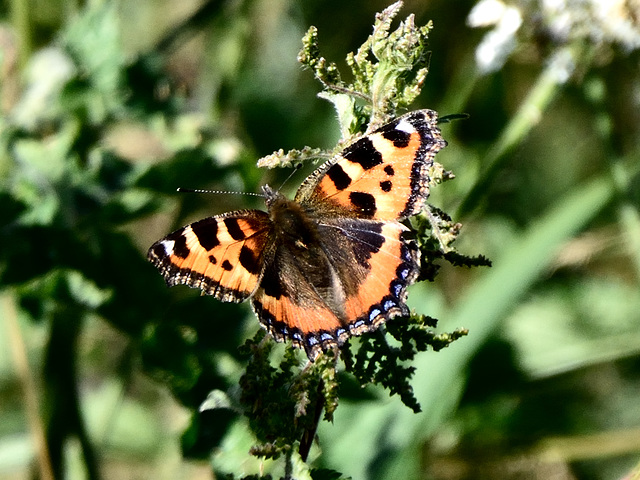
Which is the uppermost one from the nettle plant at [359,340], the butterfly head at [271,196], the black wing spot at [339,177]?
the butterfly head at [271,196]

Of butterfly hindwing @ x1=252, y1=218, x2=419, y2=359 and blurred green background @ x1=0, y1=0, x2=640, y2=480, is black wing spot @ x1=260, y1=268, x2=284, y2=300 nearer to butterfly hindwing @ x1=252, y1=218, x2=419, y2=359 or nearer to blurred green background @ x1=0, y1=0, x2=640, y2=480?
butterfly hindwing @ x1=252, y1=218, x2=419, y2=359

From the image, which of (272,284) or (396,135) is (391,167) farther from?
(272,284)

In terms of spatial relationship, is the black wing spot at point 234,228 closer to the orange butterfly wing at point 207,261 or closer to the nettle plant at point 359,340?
the orange butterfly wing at point 207,261

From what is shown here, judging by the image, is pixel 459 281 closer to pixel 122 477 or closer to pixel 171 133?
pixel 171 133

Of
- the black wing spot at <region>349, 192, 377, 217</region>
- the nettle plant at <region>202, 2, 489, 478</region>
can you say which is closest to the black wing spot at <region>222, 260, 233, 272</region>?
the nettle plant at <region>202, 2, 489, 478</region>

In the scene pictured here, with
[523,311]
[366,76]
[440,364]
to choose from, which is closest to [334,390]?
[366,76]

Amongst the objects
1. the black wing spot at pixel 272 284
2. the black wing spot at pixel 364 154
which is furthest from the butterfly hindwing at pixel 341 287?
the black wing spot at pixel 364 154
